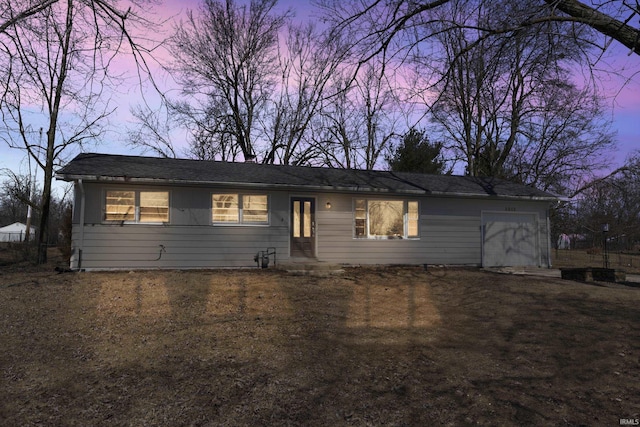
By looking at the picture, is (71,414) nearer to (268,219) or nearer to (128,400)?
(128,400)

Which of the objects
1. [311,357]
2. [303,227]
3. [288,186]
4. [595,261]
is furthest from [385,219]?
[595,261]

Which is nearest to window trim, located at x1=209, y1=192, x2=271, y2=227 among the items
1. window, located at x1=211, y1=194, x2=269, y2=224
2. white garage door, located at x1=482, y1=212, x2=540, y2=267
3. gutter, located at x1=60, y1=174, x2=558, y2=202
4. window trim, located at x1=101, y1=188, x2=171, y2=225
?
window, located at x1=211, y1=194, x2=269, y2=224

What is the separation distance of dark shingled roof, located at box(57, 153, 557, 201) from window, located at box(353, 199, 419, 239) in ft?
1.79

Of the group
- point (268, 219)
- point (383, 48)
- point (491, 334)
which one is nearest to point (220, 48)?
point (268, 219)

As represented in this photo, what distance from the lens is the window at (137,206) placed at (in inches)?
414

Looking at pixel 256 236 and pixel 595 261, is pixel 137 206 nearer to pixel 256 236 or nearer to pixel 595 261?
pixel 256 236

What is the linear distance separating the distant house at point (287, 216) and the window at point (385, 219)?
0.03 meters

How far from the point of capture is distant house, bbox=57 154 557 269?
10.5 metres

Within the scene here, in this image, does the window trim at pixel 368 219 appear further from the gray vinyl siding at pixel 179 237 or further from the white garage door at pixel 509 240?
the white garage door at pixel 509 240

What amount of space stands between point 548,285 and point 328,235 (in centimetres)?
567

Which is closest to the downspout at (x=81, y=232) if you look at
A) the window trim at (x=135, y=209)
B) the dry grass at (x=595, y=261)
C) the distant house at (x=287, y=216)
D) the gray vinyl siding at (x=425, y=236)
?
the distant house at (x=287, y=216)

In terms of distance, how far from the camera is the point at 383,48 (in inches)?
203

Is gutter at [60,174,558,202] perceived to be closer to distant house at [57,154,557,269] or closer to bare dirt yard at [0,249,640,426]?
distant house at [57,154,557,269]

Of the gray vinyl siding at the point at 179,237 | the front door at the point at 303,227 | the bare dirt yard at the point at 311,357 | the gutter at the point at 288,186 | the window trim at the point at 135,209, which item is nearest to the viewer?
the bare dirt yard at the point at 311,357
